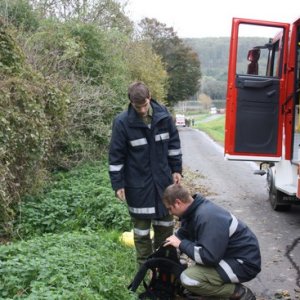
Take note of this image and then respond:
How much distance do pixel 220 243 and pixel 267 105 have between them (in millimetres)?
4162

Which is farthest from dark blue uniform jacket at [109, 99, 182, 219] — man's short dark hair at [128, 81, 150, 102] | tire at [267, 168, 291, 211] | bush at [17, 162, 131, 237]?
tire at [267, 168, 291, 211]

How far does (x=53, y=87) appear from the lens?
28.2ft

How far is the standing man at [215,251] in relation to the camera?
155 inches

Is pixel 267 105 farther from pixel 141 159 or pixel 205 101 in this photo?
pixel 205 101

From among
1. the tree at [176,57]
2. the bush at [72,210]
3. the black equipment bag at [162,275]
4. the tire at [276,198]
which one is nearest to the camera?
the black equipment bag at [162,275]

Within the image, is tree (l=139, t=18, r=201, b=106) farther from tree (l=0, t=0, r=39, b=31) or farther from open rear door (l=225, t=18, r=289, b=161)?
open rear door (l=225, t=18, r=289, b=161)

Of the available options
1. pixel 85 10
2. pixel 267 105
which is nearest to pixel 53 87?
pixel 267 105

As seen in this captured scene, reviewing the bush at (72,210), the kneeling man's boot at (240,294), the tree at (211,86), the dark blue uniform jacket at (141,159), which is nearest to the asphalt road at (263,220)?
the kneeling man's boot at (240,294)

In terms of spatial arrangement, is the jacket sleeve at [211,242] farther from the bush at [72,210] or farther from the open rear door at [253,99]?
the open rear door at [253,99]

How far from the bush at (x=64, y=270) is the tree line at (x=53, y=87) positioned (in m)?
1.41

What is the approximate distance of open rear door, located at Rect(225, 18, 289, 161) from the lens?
295 inches

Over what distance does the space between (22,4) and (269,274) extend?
12755mm

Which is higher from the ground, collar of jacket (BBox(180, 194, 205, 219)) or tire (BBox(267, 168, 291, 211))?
collar of jacket (BBox(180, 194, 205, 219))

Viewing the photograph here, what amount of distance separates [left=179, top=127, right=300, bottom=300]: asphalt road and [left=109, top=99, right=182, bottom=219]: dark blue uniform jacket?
144cm
